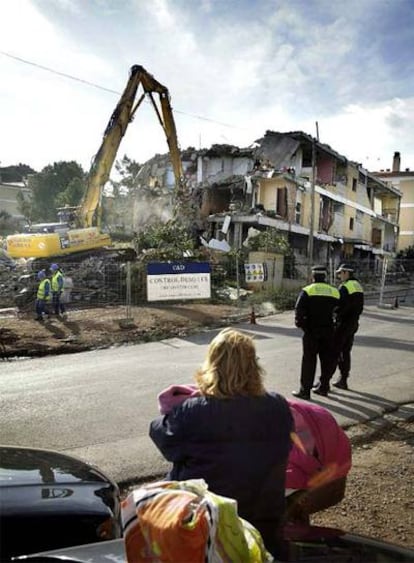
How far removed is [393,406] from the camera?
257 inches

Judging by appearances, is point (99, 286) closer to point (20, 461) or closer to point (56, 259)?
point (56, 259)

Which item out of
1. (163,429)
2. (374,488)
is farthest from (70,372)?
(163,429)

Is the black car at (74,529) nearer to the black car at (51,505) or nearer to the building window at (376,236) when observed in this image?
the black car at (51,505)

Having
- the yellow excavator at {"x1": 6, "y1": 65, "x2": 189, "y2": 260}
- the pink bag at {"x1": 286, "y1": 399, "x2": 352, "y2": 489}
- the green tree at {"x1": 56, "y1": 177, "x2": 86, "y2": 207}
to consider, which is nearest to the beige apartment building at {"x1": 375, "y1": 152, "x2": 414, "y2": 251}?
the green tree at {"x1": 56, "y1": 177, "x2": 86, "y2": 207}

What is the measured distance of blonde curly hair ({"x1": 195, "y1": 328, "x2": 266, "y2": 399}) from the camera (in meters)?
2.49

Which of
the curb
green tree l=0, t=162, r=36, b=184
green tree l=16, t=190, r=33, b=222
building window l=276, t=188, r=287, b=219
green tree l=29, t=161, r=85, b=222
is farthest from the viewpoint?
green tree l=0, t=162, r=36, b=184

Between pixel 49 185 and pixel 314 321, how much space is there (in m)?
45.4

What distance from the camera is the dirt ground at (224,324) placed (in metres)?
3.76

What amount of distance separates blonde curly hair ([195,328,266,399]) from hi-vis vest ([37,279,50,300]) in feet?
40.3

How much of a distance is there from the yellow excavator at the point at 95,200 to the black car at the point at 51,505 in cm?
1731

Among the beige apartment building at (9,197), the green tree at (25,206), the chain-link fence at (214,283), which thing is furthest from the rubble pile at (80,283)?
the beige apartment building at (9,197)

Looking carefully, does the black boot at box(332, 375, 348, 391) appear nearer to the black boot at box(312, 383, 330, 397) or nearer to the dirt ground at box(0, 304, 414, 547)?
the black boot at box(312, 383, 330, 397)

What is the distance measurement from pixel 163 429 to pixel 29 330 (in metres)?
11.1

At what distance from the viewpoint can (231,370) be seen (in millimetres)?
2523
